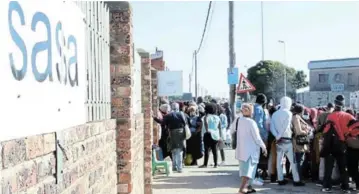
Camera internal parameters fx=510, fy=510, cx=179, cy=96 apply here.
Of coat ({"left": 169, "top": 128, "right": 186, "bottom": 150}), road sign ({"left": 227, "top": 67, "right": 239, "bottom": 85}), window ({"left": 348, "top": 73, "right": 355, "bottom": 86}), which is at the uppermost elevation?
window ({"left": 348, "top": 73, "right": 355, "bottom": 86})

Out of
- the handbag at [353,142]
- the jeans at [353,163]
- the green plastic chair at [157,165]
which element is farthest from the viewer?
the green plastic chair at [157,165]

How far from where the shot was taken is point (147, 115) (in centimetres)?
905

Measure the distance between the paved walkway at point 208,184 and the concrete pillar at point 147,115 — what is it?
1.11 m

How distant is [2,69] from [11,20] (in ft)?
0.71

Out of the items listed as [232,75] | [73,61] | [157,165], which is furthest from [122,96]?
[232,75]

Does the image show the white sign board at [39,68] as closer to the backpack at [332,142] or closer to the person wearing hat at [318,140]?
the backpack at [332,142]

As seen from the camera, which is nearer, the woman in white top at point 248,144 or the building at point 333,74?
the woman in white top at point 248,144

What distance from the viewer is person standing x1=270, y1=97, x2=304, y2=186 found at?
10.2 metres

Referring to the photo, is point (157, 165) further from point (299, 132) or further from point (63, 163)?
point (63, 163)

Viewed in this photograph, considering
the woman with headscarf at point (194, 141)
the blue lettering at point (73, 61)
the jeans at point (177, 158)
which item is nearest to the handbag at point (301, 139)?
the jeans at point (177, 158)

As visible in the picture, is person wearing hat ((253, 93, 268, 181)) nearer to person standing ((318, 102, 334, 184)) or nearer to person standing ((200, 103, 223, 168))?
person standing ((318, 102, 334, 184))

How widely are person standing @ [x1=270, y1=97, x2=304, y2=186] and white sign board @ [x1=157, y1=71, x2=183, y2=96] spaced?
5.19 meters

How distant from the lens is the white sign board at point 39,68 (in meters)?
1.88

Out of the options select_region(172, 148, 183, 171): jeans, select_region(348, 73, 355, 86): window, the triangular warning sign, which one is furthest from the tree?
select_region(172, 148, 183, 171): jeans
